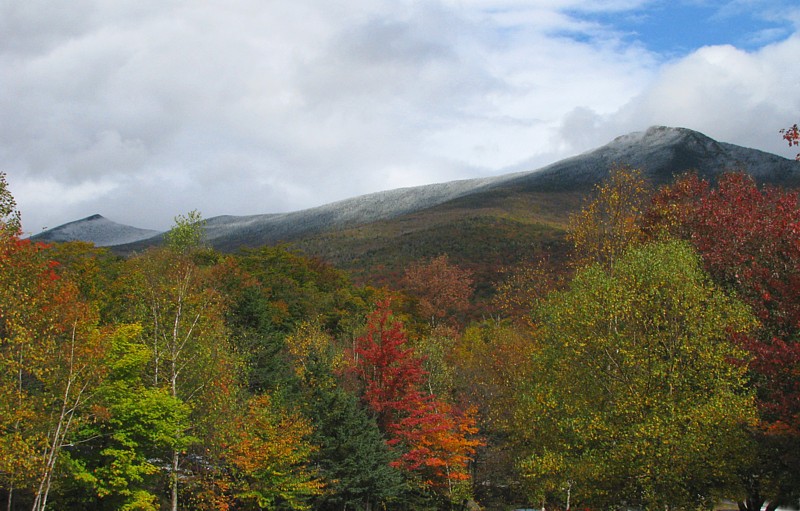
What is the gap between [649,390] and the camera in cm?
2611

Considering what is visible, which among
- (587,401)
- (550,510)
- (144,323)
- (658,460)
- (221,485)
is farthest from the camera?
(550,510)

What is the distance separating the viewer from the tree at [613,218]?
36938 mm

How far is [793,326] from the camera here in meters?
25.5

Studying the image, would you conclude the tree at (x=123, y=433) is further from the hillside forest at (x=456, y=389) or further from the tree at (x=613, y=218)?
the tree at (x=613, y=218)

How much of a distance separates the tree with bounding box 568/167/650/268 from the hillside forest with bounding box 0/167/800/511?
0.12 m

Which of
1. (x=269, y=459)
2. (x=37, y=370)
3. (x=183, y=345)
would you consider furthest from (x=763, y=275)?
(x=183, y=345)

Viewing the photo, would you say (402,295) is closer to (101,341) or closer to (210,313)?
(210,313)

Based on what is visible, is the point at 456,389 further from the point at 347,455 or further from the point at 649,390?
the point at 649,390

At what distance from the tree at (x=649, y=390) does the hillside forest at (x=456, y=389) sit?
0.11 meters

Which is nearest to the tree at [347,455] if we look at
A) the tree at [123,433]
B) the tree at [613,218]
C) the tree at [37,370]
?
the tree at [123,433]

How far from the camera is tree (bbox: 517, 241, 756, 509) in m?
24.3

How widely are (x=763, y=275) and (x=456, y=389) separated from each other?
31685 millimetres

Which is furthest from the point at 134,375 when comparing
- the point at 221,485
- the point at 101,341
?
the point at 221,485

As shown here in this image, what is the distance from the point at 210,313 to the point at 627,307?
26634 mm
